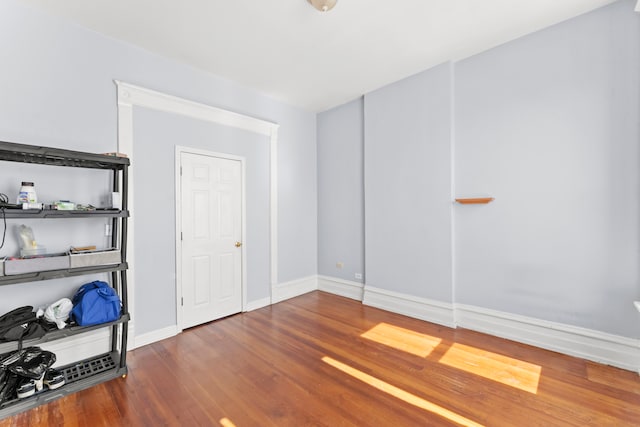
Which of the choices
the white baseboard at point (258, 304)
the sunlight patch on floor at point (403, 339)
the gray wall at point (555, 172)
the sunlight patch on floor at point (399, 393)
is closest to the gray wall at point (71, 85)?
the white baseboard at point (258, 304)

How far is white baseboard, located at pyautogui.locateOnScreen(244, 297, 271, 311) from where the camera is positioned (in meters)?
3.97

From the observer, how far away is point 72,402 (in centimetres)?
209

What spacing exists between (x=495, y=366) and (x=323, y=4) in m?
3.42

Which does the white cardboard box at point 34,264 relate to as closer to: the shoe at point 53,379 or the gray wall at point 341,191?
the shoe at point 53,379

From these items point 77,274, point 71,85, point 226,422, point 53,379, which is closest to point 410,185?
point 226,422

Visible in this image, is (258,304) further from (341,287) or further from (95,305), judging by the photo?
(95,305)

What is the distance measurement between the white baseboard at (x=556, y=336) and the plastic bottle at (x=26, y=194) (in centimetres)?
418

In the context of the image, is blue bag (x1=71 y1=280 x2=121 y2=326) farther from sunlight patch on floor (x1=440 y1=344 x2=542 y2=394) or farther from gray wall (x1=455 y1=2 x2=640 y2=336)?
gray wall (x1=455 y1=2 x2=640 y2=336)

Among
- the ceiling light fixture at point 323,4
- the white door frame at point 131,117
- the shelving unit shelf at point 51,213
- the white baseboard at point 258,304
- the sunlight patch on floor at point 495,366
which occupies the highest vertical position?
the ceiling light fixture at point 323,4

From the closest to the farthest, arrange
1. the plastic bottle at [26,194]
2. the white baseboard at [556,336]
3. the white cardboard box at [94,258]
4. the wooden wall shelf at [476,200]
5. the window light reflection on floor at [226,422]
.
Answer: the window light reflection on floor at [226,422], the plastic bottle at [26,194], the white cardboard box at [94,258], the white baseboard at [556,336], the wooden wall shelf at [476,200]

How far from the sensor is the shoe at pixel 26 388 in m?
2.00

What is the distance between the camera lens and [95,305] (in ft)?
7.65

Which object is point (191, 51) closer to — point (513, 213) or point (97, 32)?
point (97, 32)

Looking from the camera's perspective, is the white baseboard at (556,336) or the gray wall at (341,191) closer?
the white baseboard at (556,336)
